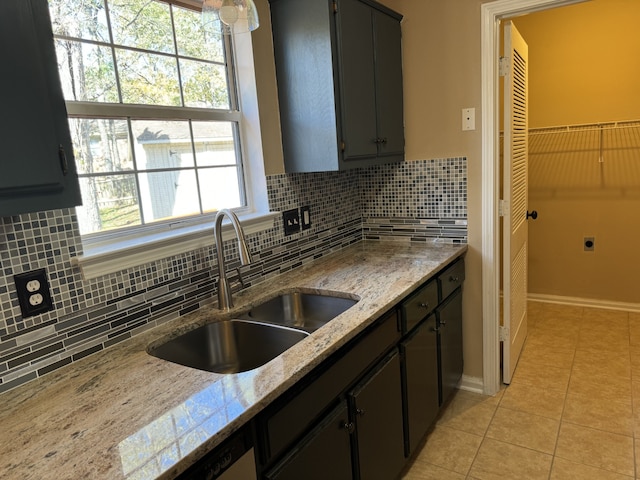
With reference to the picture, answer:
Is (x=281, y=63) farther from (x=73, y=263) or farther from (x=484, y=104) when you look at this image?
(x=73, y=263)

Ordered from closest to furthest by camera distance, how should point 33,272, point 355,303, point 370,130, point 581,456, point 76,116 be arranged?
point 33,272 → point 76,116 → point 355,303 → point 581,456 → point 370,130

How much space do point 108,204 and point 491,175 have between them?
6.17 feet

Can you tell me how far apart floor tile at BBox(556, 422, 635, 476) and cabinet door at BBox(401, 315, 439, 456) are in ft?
2.06

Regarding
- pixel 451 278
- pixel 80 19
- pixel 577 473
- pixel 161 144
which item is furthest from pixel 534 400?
pixel 80 19

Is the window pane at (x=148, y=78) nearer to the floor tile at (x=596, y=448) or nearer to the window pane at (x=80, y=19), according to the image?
the window pane at (x=80, y=19)

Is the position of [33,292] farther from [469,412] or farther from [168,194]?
[469,412]

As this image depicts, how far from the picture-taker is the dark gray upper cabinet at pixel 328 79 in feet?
6.70

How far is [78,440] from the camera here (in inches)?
38.9

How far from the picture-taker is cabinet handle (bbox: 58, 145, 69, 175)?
3.45 feet

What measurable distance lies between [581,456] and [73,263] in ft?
7.49

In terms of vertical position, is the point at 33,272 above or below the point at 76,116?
below

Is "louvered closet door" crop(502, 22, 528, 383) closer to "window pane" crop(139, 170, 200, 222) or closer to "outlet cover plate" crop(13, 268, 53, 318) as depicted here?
"window pane" crop(139, 170, 200, 222)

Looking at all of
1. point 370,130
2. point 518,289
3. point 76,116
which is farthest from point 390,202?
point 76,116

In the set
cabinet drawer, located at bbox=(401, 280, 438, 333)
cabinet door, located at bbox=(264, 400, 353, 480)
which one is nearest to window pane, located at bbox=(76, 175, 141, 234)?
cabinet door, located at bbox=(264, 400, 353, 480)
